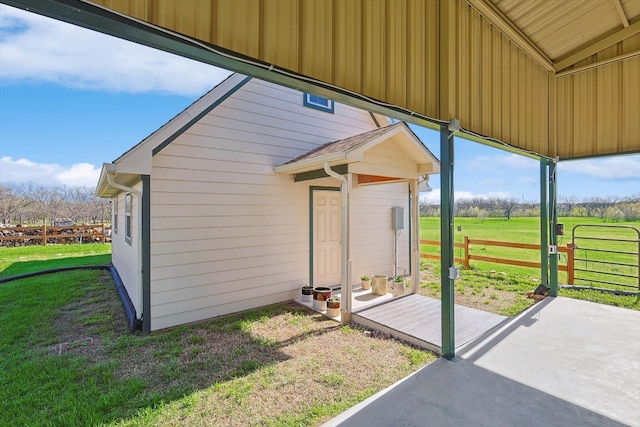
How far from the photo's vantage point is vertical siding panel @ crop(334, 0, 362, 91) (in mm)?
2150

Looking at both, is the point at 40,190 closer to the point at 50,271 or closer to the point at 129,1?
the point at 50,271

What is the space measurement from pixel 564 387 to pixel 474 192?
16.6 metres

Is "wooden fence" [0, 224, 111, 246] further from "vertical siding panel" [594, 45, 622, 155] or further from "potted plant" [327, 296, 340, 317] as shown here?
"vertical siding panel" [594, 45, 622, 155]

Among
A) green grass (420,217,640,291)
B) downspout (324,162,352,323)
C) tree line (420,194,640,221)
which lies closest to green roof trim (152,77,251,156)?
downspout (324,162,352,323)

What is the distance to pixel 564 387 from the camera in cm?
264

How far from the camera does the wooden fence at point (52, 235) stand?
41.8 feet

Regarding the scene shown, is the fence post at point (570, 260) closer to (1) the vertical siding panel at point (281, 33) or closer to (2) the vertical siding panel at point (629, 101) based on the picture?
(2) the vertical siding panel at point (629, 101)

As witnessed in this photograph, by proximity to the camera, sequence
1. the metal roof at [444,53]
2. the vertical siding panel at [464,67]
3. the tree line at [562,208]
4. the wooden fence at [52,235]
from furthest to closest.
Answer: the wooden fence at [52,235] → the tree line at [562,208] → the vertical siding panel at [464,67] → the metal roof at [444,53]

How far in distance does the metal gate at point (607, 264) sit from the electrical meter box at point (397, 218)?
11.3 feet

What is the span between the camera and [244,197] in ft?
17.1

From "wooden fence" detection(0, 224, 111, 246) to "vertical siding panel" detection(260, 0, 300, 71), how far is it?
54.0 ft

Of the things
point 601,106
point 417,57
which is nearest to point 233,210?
point 417,57

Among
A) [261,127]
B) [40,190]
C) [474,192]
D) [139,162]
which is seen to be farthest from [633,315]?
[40,190]

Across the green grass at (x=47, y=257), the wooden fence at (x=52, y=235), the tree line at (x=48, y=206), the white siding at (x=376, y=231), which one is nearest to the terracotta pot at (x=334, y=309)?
the white siding at (x=376, y=231)
